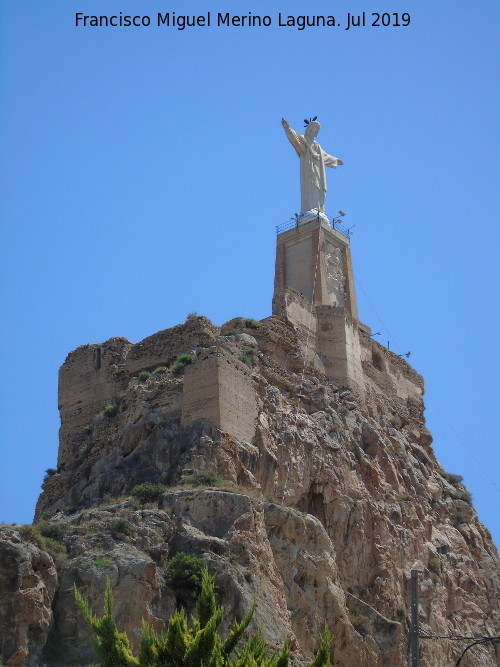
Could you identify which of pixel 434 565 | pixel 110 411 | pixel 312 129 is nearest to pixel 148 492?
pixel 110 411

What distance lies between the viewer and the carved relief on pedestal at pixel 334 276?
44.5 meters

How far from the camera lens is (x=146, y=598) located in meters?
26.7

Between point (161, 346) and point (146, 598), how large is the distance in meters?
13.7

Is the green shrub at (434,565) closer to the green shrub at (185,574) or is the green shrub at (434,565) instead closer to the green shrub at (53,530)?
the green shrub at (185,574)

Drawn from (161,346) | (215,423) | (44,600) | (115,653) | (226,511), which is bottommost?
(115,653)

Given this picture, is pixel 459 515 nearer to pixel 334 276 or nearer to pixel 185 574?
pixel 334 276

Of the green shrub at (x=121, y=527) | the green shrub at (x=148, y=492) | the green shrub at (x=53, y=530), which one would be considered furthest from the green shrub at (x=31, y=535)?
the green shrub at (x=148, y=492)

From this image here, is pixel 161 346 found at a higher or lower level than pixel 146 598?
higher

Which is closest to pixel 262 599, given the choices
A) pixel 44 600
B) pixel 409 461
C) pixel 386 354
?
pixel 44 600

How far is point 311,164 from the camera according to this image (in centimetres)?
4822

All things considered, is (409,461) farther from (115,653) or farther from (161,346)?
(115,653)

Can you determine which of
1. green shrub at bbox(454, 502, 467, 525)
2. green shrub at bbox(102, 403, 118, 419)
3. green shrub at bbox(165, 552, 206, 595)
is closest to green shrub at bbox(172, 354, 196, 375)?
green shrub at bbox(102, 403, 118, 419)

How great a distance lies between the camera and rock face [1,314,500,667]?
27.1 metres

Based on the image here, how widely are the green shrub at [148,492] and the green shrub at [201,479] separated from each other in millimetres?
584
